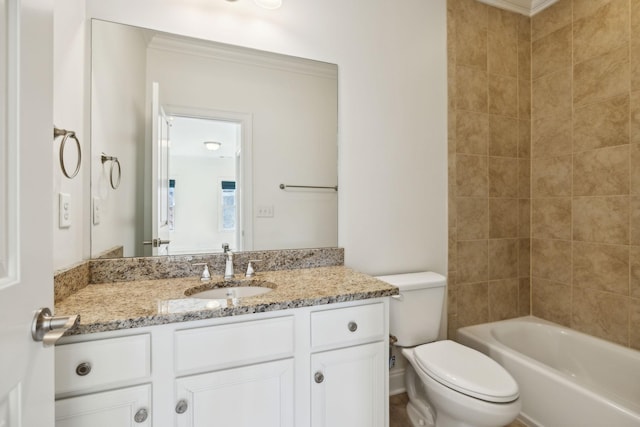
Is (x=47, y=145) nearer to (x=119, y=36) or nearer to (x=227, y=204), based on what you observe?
(x=227, y=204)

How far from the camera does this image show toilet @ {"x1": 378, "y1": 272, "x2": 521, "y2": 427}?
1.22 metres

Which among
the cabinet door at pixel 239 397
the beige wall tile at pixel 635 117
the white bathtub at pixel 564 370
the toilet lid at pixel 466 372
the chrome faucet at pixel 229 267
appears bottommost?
the white bathtub at pixel 564 370

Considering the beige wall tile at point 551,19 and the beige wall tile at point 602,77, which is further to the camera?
the beige wall tile at point 551,19

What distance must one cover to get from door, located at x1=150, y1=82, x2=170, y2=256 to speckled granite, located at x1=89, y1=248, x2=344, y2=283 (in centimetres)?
8

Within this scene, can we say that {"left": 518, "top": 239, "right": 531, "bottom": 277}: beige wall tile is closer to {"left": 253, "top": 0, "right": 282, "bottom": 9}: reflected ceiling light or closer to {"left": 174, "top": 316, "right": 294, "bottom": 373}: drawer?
{"left": 174, "top": 316, "right": 294, "bottom": 373}: drawer

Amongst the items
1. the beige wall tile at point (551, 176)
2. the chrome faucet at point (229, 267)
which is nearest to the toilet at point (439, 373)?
the chrome faucet at point (229, 267)

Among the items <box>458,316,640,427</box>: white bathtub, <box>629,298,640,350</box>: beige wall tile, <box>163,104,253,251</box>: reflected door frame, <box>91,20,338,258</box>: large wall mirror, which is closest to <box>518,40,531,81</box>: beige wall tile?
<box>91,20,338,258</box>: large wall mirror

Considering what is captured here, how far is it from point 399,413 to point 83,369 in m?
1.57

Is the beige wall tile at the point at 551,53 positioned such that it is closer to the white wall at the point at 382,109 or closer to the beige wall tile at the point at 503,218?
the white wall at the point at 382,109

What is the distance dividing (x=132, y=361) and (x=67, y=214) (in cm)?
62

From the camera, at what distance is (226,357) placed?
40.5 inches

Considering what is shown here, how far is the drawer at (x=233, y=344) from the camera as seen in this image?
981 millimetres

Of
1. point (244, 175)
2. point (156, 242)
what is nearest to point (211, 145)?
point (244, 175)

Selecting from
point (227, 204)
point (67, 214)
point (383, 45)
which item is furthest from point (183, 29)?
point (383, 45)
